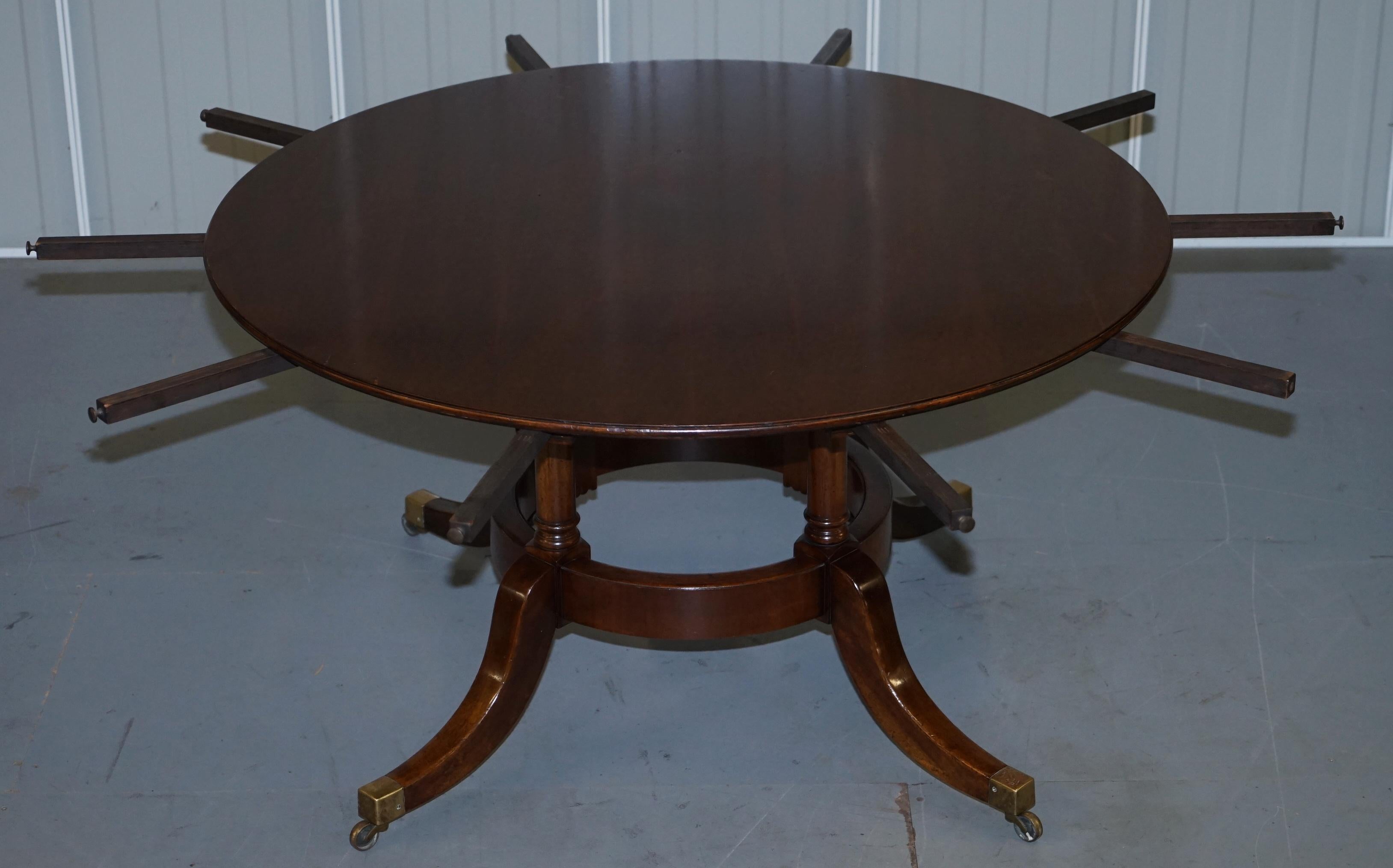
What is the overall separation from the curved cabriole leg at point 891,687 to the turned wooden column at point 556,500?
0.36m

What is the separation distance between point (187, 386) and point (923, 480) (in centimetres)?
76

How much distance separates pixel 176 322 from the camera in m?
3.31

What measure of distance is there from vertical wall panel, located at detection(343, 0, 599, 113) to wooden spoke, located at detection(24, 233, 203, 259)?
206cm

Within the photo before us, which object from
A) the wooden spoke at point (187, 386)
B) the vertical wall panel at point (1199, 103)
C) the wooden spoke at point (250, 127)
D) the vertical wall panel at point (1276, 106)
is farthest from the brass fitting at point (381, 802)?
the vertical wall panel at point (1276, 106)

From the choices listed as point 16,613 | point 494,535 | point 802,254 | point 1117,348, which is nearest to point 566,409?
point 802,254

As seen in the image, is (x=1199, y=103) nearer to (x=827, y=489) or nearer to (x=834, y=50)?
(x=834, y=50)

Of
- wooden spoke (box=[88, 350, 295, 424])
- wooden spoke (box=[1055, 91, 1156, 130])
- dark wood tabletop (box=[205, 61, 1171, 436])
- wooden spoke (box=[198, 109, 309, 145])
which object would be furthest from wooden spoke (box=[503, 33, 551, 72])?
wooden spoke (box=[88, 350, 295, 424])

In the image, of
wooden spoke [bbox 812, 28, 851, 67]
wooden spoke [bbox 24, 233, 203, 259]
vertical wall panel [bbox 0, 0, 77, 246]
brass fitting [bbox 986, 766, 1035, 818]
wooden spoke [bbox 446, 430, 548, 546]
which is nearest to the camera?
wooden spoke [bbox 446, 430, 548, 546]

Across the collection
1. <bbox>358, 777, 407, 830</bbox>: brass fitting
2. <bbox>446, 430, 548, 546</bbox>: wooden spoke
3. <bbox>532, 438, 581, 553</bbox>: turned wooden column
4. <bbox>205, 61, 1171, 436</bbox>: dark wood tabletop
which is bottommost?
<bbox>358, 777, 407, 830</bbox>: brass fitting

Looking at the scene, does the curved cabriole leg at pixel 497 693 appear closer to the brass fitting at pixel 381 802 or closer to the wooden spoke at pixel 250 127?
the brass fitting at pixel 381 802

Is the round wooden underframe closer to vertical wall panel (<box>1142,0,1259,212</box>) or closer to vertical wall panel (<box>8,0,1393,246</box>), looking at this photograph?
vertical wall panel (<box>8,0,1393,246</box>)

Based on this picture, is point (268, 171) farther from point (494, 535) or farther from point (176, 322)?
point (176, 322)

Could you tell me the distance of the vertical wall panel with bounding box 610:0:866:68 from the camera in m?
3.68

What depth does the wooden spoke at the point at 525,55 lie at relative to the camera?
7.97ft
